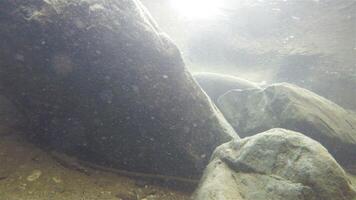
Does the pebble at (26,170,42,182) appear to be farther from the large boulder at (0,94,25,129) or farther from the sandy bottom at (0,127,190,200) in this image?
the large boulder at (0,94,25,129)

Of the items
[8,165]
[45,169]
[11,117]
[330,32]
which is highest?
[11,117]

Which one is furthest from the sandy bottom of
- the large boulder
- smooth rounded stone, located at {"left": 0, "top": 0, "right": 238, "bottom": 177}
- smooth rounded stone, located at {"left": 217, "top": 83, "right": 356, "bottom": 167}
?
smooth rounded stone, located at {"left": 217, "top": 83, "right": 356, "bottom": 167}

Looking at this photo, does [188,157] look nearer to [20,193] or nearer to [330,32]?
[20,193]

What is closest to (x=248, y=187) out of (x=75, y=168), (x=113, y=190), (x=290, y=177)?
(x=290, y=177)

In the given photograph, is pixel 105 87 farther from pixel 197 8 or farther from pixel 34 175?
pixel 197 8

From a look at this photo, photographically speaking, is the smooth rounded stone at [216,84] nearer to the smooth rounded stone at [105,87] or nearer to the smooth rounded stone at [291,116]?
the smooth rounded stone at [291,116]

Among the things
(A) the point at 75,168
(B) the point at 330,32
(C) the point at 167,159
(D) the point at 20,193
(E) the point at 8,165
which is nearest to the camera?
(D) the point at 20,193

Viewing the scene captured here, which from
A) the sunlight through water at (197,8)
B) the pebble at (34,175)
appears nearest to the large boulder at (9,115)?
the pebble at (34,175)

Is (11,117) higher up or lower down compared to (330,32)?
higher up

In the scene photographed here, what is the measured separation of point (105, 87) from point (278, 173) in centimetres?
230

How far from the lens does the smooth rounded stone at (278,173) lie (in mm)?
3178

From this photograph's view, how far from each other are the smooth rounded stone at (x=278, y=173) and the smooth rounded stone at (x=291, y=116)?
2.24 meters

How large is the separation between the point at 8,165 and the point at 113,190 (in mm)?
1266

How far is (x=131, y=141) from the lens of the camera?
4074 millimetres
